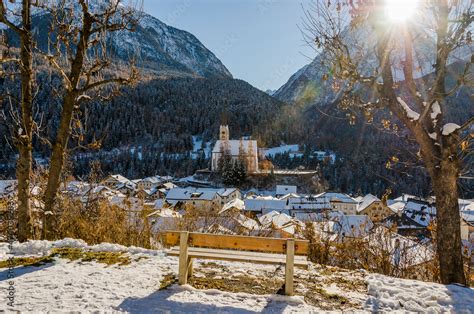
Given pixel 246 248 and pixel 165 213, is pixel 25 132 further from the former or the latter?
pixel 246 248

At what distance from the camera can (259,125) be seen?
118 m

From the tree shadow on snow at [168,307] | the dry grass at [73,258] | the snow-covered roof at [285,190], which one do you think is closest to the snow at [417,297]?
the tree shadow on snow at [168,307]

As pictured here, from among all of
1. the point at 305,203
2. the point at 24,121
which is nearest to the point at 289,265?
the point at 24,121

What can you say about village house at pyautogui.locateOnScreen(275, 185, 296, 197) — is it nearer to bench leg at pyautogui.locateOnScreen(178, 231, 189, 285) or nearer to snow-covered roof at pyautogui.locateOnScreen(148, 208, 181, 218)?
snow-covered roof at pyautogui.locateOnScreen(148, 208, 181, 218)

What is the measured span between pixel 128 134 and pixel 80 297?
11227cm

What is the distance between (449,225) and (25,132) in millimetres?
6514

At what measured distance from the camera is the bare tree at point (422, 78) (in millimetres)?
4496

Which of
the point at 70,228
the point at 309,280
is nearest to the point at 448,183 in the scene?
the point at 309,280

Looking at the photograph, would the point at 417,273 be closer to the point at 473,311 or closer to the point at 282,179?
the point at 473,311

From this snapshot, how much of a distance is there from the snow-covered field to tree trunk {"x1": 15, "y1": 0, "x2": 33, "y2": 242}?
1102 mm

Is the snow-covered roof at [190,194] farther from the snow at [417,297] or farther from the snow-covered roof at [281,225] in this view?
the snow at [417,297]

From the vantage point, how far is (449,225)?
14.8 ft

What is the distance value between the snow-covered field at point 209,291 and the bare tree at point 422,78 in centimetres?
102

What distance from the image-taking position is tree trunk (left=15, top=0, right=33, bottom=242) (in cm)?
577
